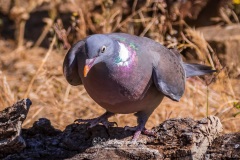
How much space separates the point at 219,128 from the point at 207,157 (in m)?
0.30

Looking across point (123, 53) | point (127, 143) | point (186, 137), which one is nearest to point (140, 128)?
point (127, 143)

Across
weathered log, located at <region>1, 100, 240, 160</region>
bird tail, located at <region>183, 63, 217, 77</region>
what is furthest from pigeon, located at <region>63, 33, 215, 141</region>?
bird tail, located at <region>183, 63, 217, 77</region>

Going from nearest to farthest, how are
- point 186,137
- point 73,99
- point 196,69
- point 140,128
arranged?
point 186,137
point 140,128
point 196,69
point 73,99

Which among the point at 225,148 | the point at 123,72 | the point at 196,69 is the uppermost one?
the point at 123,72

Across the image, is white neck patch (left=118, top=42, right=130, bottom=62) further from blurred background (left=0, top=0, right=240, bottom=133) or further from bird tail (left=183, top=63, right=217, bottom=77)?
blurred background (left=0, top=0, right=240, bottom=133)

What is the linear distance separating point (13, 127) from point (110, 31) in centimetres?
294

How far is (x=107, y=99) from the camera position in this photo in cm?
333

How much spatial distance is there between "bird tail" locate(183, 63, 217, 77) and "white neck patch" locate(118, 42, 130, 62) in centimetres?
108

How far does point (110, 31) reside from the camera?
6.07 m

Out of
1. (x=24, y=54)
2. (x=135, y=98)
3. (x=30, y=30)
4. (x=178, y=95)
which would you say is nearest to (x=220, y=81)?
(x=178, y=95)

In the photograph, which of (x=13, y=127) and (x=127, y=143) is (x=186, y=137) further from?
(x=13, y=127)

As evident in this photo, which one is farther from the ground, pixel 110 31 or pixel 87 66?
pixel 87 66

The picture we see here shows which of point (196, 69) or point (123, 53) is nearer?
point (123, 53)

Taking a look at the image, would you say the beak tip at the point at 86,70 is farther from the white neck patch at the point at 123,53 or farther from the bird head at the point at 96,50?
the white neck patch at the point at 123,53
